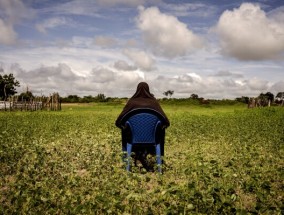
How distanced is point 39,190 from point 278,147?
945cm

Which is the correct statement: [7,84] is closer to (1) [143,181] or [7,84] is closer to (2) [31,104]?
(2) [31,104]

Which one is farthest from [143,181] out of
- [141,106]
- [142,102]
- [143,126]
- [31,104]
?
[31,104]

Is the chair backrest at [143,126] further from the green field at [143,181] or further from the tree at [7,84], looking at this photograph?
the tree at [7,84]

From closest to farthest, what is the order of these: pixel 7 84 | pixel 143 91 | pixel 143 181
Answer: pixel 143 181, pixel 143 91, pixel 7 84

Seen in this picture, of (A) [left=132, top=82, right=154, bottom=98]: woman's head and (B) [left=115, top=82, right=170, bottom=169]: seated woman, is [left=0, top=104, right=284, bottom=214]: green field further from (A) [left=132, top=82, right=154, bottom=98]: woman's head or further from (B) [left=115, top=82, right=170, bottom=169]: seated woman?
(A) [left=132, top=82, right=154, bottom=98]: woman's head

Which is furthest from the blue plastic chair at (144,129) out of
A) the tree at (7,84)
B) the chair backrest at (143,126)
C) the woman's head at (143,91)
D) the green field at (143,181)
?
the tree at (7,84)

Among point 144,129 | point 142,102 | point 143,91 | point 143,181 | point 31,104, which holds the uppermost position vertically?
point 143,91

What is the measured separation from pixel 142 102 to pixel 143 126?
59 cm

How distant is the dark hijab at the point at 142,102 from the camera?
7.70m

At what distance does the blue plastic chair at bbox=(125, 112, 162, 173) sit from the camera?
7.64 m

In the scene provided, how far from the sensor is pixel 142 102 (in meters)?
7.90

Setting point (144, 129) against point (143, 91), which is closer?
point (144, 129)

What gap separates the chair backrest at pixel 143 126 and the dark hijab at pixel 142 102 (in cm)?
18

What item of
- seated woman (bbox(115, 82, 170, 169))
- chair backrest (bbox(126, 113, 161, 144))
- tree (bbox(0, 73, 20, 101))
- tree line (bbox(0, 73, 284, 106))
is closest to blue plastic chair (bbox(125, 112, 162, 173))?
chair backrest (bbox(126, 113, 161, 144))
